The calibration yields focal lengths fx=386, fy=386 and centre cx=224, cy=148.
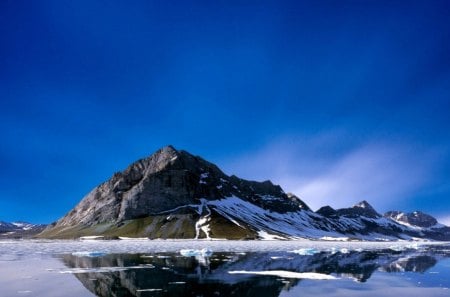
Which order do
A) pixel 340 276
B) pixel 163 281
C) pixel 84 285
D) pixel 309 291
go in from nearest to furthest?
1. pixel 309 291
2. pixel 84 285
3. pixel 163 281
4. pixel 340 276

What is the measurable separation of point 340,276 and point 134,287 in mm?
22941

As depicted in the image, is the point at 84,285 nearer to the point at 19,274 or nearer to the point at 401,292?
the point at 19,274

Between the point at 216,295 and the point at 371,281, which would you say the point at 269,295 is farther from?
the point at 371,281

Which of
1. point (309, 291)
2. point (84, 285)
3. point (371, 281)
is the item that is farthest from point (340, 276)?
point (84, 285)

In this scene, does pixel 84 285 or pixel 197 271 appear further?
pixel 197 271

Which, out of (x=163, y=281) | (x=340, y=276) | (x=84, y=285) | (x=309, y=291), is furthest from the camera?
(x=340, y=276)

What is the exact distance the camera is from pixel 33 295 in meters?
29.2

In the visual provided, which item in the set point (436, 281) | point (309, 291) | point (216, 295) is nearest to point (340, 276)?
point (436, 281)

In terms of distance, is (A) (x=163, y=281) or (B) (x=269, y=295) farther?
(A) (x=163, y=281)

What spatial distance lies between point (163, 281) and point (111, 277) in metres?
6.37

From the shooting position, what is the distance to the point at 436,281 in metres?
39.8

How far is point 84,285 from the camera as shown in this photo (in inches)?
1362

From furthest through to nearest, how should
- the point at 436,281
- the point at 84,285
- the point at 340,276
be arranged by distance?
the point at 340,276, the point at 436,281, the point at 84,285

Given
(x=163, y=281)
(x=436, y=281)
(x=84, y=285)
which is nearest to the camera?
(x=84, y=285)
